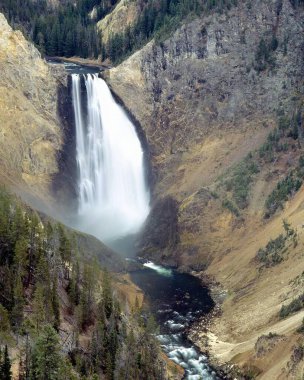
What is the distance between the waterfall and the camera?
106188 millimetres

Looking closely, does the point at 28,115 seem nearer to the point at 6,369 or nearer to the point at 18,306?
the point at 18,306

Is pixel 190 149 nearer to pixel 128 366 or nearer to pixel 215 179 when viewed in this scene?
pixel 215 179

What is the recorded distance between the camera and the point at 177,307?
77438 mm

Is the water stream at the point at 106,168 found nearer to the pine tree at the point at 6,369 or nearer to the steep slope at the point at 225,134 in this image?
the steep slope at the point at 225,134

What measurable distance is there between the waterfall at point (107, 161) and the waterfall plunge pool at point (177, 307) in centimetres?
1652

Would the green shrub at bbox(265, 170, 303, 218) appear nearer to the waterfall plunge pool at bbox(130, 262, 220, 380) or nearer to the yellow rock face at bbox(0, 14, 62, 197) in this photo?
the waterfall plunge pool at bbox(130, 262, 220, 380)

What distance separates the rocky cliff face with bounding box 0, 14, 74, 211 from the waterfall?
431 centimetres

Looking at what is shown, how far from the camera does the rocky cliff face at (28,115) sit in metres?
99.1

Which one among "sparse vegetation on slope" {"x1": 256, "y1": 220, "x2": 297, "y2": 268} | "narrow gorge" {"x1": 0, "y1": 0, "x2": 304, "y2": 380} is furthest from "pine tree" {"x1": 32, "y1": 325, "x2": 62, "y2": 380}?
"sparse vegetation on slope" {"x1": 256, "y1": 220, "x2": 297, "y2": 268}

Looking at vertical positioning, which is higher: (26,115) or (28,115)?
(28,115)

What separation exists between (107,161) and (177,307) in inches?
1535

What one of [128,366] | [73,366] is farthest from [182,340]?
[73,366]

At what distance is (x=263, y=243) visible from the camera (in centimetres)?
8731

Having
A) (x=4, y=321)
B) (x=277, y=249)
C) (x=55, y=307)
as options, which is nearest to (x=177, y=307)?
(x=277, y=249)
